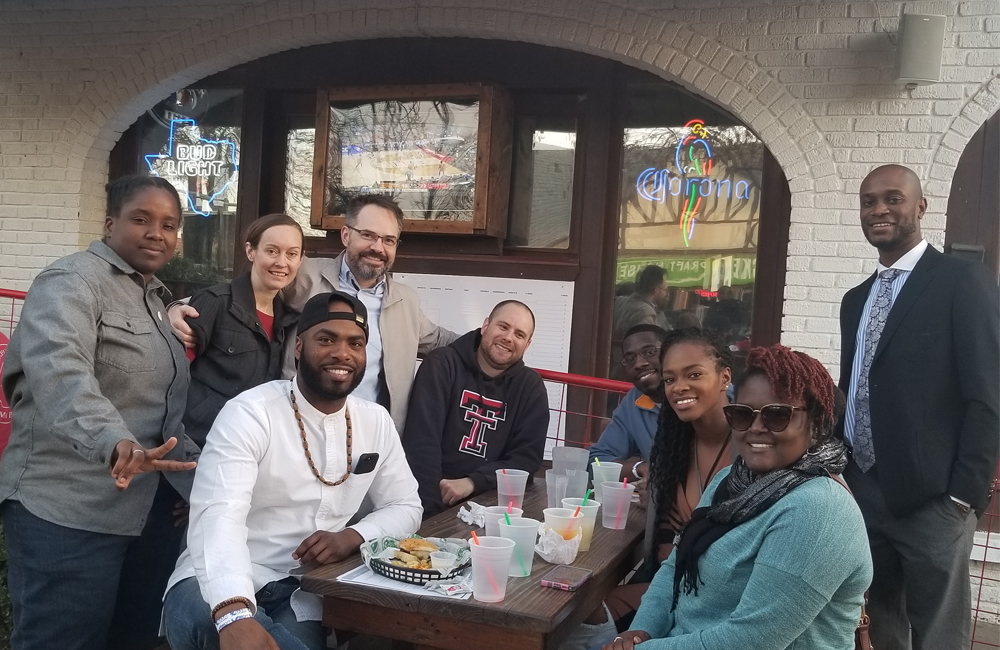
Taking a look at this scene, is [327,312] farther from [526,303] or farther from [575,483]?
[526,303]

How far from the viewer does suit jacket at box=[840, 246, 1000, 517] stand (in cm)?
315

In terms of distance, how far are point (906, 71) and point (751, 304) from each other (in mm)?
1754

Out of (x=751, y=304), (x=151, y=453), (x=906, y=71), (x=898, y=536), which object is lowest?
(x=898, y=536)

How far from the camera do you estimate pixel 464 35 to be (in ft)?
20.4

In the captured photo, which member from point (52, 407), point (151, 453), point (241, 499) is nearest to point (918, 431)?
point (241, 499)

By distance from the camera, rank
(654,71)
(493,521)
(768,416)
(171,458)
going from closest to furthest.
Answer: (768,416), (493,521), (171,458), (654,71)

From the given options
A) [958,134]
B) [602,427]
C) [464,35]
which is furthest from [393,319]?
[958,134]

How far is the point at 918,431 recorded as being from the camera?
322 cm

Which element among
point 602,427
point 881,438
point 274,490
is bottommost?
point 602,427

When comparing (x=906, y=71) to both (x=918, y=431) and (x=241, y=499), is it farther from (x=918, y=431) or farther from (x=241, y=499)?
(x=241, y=499)

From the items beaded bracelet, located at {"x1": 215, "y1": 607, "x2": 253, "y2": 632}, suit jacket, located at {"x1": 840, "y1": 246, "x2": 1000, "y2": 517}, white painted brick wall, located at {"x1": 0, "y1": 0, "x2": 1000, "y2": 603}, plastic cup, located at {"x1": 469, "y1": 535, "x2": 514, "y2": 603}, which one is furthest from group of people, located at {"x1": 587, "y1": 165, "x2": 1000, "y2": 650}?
white painted brick wall, located at {"x1": 0, "y1": 0, "x2": 1000, "y2": 603}

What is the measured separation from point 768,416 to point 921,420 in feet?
4.07

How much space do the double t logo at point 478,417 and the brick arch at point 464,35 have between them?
261 centimetres

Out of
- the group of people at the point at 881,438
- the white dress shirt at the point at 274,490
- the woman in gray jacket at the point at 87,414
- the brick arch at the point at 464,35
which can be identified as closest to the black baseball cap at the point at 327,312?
the white dress shirt at the point at 274,490
